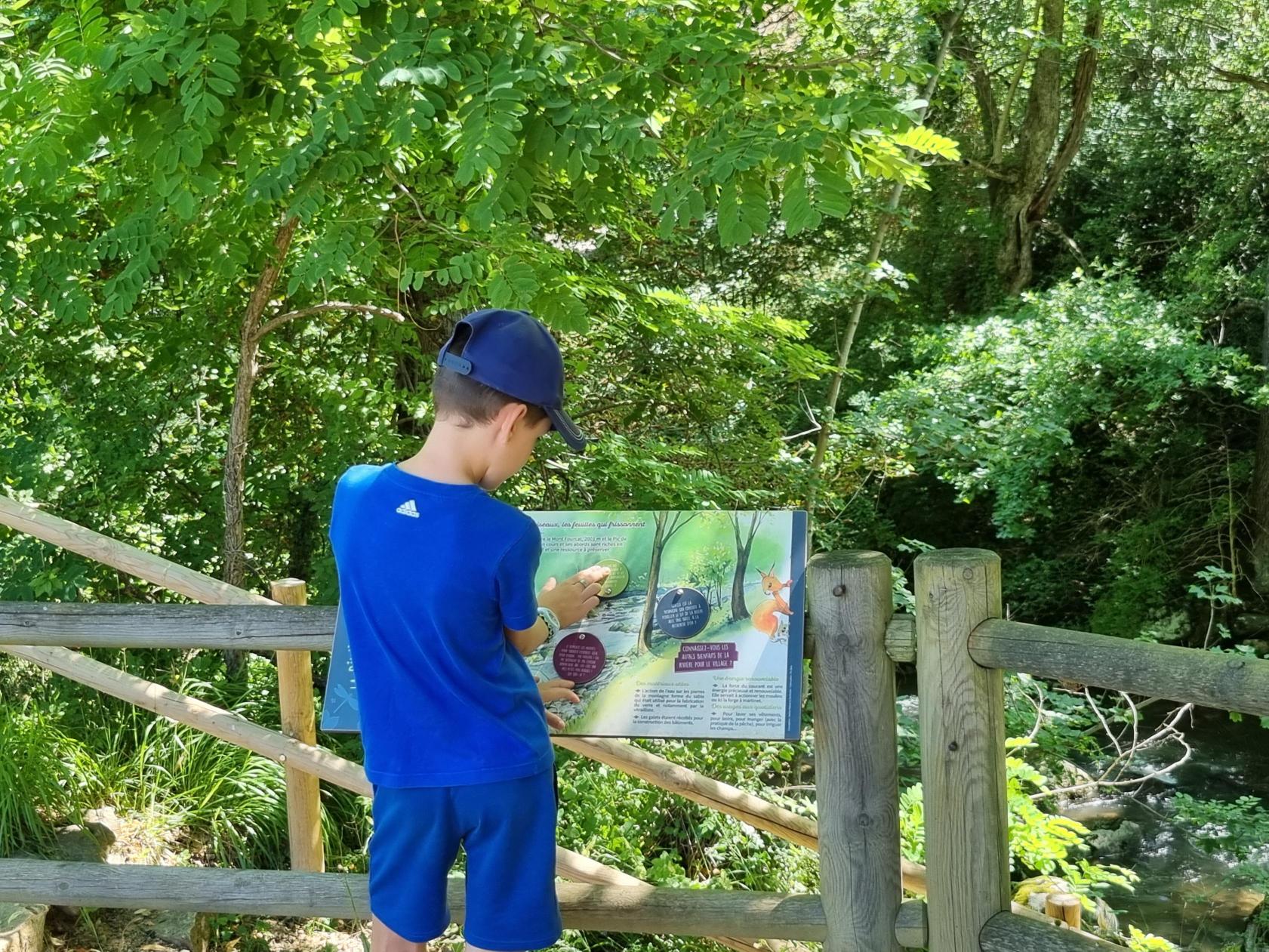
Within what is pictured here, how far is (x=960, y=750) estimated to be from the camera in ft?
6.63

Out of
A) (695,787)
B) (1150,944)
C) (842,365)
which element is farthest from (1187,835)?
(695,787)

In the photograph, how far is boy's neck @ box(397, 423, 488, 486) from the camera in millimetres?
1748

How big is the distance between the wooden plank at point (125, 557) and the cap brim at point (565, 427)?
182 centimetres

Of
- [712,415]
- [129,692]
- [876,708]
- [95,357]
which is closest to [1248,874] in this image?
[712,415]

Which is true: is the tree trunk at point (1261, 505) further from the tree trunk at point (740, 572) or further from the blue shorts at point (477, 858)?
the blue shorts at point (477, 858)

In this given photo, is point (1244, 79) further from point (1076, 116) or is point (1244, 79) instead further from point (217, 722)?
point (217, 722)

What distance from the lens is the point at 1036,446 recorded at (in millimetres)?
9945

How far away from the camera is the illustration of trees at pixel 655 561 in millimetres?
2076

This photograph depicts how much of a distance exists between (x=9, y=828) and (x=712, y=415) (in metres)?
3.68

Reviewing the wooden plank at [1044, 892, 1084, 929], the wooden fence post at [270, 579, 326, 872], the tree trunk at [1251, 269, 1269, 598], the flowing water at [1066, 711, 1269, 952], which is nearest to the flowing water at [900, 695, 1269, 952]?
the flowing water at [1066, 711, 1269, 952]

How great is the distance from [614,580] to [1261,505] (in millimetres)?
10891

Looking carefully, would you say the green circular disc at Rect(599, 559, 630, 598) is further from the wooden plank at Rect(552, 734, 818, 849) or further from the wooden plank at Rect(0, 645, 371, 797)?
the wooden plank at Rect(0, 645, 371, 797)

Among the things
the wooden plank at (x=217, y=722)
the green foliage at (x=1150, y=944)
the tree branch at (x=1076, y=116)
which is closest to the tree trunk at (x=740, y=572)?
the wooden plank at (x=217, y=722)

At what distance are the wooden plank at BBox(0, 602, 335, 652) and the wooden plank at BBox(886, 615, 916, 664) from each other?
1.12 m
